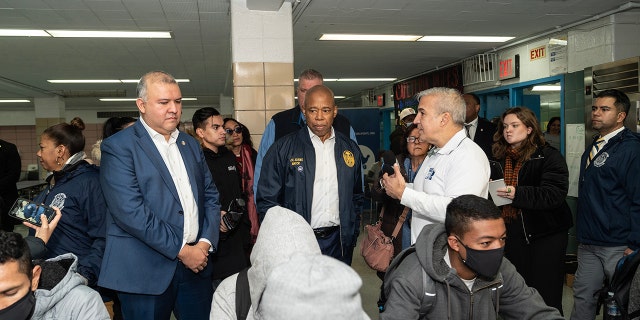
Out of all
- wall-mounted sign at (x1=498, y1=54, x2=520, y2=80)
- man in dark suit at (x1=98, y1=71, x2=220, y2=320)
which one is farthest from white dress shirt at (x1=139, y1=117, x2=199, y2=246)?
wall-mounted sign at (x1=498, y1=54, x2=520, y2=80)

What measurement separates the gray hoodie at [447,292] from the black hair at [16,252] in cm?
129

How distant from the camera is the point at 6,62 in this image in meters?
8.29

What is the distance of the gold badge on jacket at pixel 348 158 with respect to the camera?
2885mm

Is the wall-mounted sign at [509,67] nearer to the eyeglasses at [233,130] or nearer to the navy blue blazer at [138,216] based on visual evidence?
the eyeglasses at [233,130]

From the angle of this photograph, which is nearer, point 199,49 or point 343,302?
point 343,302

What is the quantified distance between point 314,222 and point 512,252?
4.73 ft

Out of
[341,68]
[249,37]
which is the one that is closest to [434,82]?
[341,68]

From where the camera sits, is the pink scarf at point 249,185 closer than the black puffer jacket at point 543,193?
No

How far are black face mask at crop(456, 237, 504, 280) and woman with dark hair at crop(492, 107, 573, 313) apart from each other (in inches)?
51.9

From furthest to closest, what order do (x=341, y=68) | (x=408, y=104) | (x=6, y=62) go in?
(x=408, y=104), (x=341, y=68), (x=6, y=62)

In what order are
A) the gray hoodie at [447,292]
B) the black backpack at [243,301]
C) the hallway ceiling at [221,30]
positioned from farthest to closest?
the hallway ceiling at [221,30] → the gray hoodie at [447,292] → the black backpack at [243,301]

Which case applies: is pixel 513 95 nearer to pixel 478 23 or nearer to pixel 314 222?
pixel 478 23

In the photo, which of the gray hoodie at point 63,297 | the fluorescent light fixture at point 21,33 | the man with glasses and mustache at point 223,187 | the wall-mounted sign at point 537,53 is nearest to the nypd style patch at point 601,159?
the man with glasses and mustache at point 223,187

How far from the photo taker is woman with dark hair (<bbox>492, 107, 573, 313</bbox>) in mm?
3027
